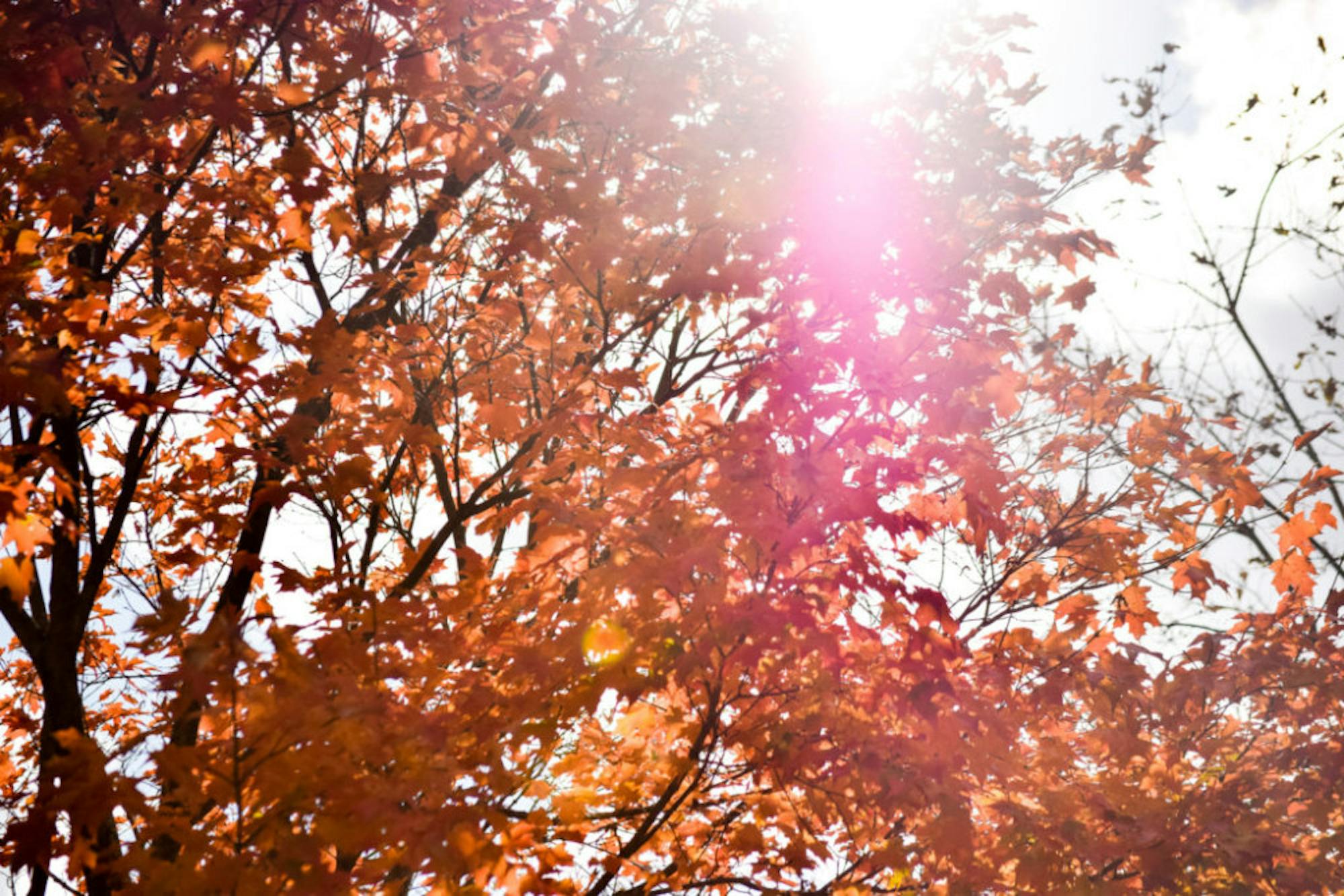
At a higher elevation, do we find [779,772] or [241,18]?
[241,18]

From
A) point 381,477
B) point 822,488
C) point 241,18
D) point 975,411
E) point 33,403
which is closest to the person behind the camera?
point 33,403

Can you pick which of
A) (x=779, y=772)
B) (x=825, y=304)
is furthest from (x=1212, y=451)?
(x=779, y=772)

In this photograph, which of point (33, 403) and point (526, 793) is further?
point (526, 793)

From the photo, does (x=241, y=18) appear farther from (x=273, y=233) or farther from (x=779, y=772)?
(x=779, y=772)

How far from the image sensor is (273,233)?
4.91 meters

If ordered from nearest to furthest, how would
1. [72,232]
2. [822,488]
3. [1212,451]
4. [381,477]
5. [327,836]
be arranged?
[327,836] < [822,488] < [72,232] < [1212,451] < [381,477]

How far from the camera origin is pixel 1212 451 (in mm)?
5137

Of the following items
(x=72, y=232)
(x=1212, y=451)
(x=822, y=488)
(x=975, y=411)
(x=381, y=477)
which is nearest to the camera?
(x=822, y=488)

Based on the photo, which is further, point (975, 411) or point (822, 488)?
point (975, 411)

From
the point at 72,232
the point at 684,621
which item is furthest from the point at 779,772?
the point at 72,232

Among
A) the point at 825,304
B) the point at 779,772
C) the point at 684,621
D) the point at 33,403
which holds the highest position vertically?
the point at 825,304

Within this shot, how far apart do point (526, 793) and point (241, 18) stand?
389 cm

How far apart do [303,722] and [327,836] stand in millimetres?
354

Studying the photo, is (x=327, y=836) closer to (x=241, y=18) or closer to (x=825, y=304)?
(x=825, y=304)
